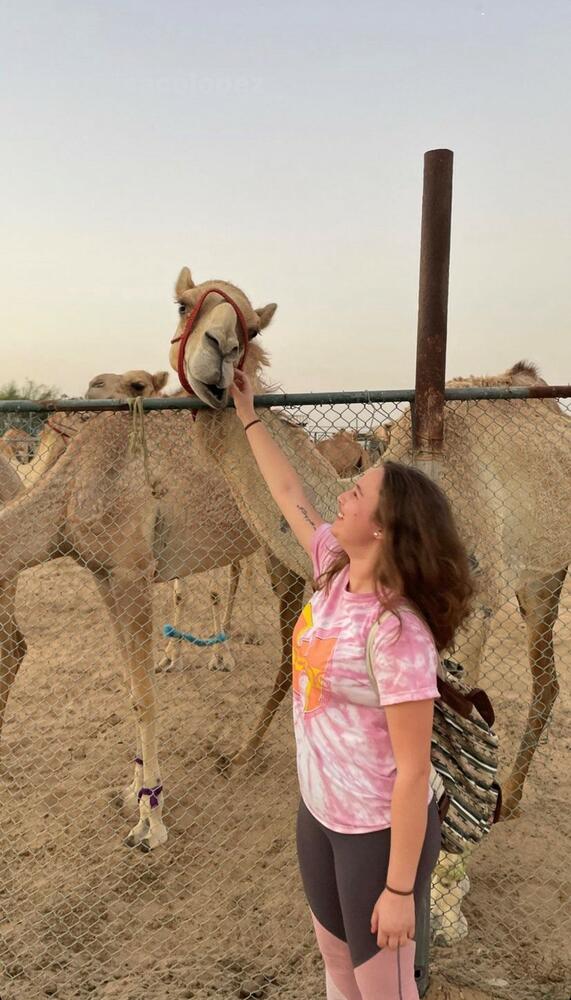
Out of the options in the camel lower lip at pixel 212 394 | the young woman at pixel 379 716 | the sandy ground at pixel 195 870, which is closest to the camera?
the young woman at pixel 379 716

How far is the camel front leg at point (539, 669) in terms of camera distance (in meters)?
3.95

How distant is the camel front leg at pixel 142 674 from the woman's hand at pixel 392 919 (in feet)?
8.66

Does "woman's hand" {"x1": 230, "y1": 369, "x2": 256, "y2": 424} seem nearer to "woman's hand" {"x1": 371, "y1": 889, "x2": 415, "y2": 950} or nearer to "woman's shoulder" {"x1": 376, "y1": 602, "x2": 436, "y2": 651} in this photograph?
"woman's shoulder" {"x1": 376, "y1": 602, "x2": 436, "y2": 651}

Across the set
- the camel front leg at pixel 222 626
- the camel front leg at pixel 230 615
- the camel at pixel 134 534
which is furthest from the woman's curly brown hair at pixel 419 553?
the camel front leg at pixel 230 615

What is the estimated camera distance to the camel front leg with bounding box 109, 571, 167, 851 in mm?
3820

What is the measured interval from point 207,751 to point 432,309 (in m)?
3.61

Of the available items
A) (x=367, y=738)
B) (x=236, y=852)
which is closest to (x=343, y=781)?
(x=367, y=738)

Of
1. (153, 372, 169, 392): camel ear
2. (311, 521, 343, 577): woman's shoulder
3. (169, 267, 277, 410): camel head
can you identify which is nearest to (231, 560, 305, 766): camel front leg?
(153, 372, 169, 392): camel ear

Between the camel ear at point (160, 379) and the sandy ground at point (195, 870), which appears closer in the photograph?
the sandy ground at point (195, 870)

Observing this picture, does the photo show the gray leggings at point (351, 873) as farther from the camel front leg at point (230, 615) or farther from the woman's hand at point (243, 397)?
the camel front leg at point (230, 615)

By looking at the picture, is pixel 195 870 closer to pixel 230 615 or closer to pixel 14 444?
pixel 230 615

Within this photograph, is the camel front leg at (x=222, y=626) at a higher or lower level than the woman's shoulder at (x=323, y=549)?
lower

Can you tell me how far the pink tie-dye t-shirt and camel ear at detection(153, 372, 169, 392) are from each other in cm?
303

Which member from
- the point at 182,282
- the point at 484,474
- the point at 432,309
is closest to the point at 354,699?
the point at 432,309
